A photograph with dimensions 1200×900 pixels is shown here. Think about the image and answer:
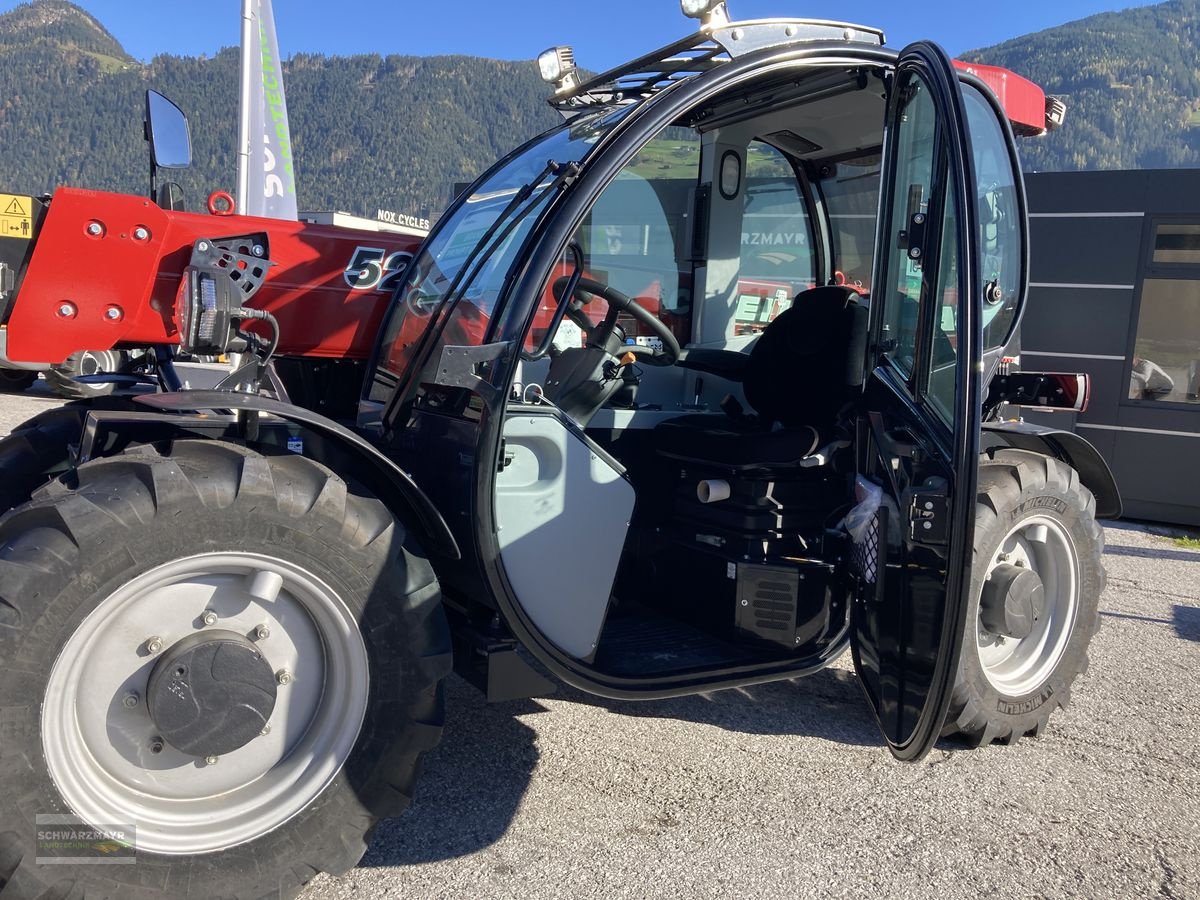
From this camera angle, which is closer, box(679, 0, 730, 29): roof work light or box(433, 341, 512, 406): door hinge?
box(433, 341, 512, 406): door hinge

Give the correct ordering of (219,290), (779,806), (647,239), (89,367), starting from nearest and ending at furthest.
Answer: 1. (219,290)
2. (779,806)
3. (647,239)
4. (89,367)

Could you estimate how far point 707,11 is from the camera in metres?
2.97

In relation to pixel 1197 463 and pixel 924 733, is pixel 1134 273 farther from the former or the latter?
pixel 924 733

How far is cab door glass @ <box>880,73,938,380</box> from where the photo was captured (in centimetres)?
295

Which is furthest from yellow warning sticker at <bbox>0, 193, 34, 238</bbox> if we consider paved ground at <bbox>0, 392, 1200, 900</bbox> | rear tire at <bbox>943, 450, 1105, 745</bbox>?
rear tire at <bbox>943, 450, 1105, 745</bbox>

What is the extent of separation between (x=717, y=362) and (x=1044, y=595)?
1583 mm

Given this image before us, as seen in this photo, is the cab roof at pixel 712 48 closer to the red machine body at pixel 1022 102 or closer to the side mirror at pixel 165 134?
the side mirror at pixel 165 134

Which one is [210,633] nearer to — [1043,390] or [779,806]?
[779,806]

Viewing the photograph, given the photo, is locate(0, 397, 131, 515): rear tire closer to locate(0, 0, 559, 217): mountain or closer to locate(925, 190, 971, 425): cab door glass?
locate(925, 190, 971, 425): cab door glass

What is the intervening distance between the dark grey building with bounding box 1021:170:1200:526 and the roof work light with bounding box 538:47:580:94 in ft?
23.0

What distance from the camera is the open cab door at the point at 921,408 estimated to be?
2562mm

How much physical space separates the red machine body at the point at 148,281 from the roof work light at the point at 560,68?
3.27 feet

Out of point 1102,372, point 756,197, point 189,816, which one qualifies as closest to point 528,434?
point 189,816

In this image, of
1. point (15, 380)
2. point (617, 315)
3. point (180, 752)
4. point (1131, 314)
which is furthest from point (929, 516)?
point (15, 380)
